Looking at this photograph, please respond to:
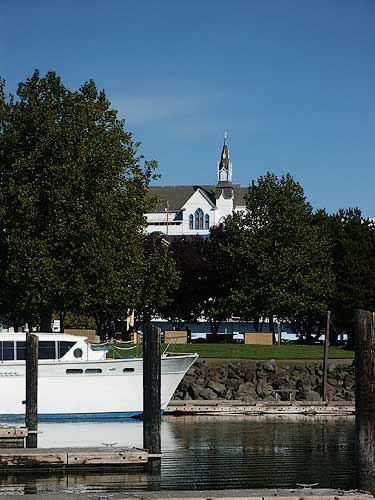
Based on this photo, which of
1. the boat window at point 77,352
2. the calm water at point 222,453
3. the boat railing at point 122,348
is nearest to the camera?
the calm water at point 222,453

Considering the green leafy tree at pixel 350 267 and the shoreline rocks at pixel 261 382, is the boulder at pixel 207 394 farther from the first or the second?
the green leafy tree at pixel 350 267

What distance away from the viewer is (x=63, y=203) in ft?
165

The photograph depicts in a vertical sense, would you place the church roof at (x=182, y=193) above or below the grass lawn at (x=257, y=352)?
above

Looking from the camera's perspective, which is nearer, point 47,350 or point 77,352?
point 47,350

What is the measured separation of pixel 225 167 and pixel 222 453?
5140 inches

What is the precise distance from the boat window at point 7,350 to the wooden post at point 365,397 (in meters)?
22.7

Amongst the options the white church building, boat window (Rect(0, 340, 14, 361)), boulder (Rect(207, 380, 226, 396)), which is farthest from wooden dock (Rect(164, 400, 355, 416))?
the white church building

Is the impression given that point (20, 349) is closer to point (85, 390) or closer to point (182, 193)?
point (85, 390)

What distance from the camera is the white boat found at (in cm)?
3850

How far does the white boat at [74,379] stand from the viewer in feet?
126

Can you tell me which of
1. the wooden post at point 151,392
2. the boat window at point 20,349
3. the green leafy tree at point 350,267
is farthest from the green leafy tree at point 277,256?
the wooden post at point 151,392

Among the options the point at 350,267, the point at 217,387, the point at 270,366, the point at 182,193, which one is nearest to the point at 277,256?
the point at 350,267

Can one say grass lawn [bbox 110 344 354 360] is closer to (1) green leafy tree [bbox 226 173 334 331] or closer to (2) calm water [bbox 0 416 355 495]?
(1) green leafy tree [bbox 226 173 334 331]

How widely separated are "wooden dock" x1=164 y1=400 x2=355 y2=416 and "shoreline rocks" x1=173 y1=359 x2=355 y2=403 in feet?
11.2
